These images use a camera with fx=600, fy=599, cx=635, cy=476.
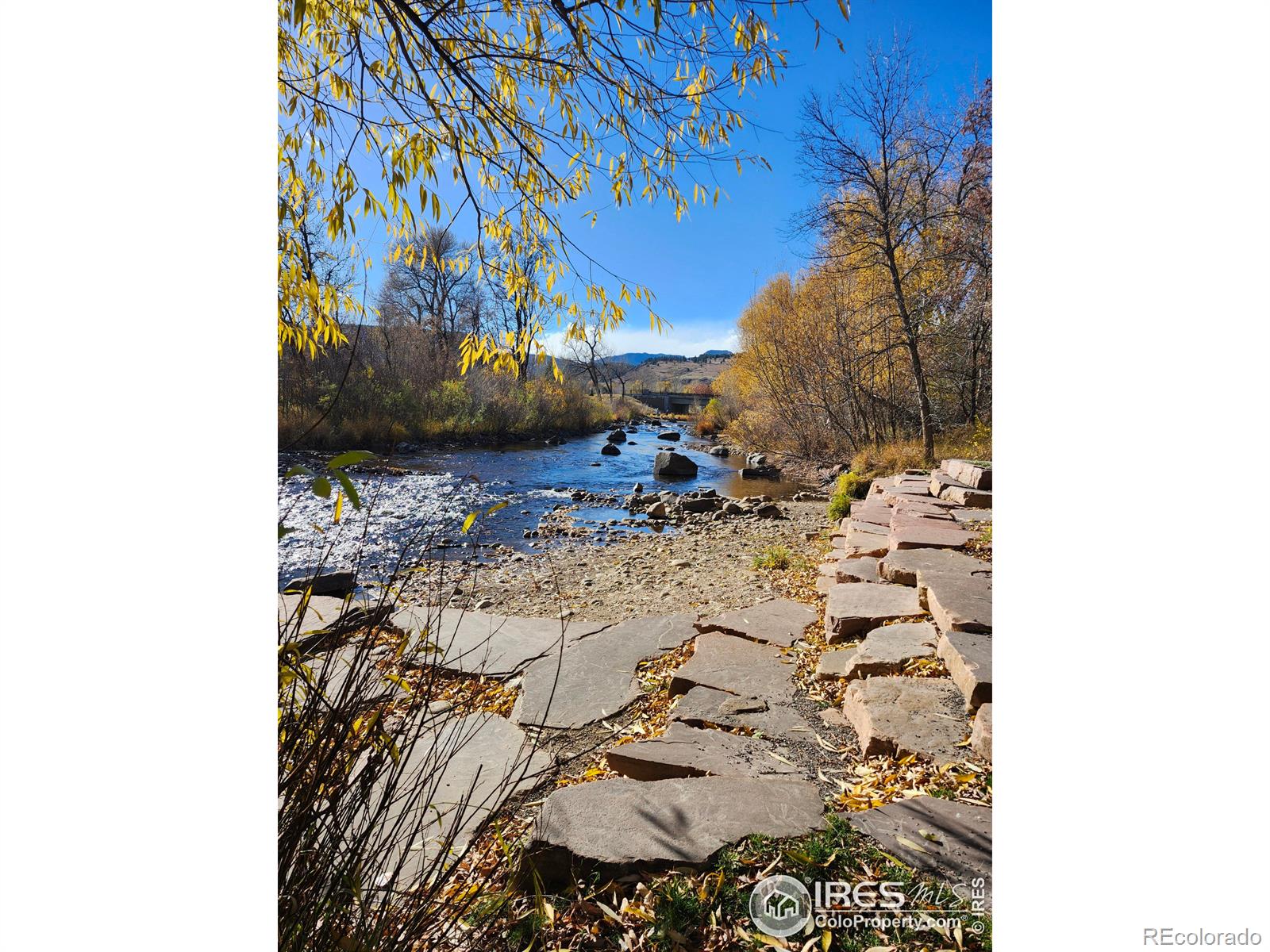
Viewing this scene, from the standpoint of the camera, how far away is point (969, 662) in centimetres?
157

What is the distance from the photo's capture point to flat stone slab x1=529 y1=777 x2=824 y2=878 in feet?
3.61

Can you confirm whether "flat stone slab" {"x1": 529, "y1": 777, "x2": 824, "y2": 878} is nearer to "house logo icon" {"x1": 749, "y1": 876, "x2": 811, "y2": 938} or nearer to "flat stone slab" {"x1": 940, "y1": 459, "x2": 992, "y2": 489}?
"house logo icon" {"x1": 749, "y1": 876, "x2": 811, "y2": 938}

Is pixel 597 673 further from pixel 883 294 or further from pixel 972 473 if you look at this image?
pixel 883 294

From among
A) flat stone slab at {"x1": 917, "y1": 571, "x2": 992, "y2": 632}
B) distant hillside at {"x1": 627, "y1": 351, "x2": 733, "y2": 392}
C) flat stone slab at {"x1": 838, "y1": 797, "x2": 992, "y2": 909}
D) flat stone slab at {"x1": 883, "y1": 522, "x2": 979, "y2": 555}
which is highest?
distant hillside at {"x1": 627, "y1": 351, "x2": 733, "y2": 392}

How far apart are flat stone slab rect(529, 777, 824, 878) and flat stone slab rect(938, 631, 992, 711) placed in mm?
504

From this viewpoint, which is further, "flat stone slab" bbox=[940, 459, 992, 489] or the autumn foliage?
the autumn foliage

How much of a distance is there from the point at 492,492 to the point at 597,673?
5.75 meters

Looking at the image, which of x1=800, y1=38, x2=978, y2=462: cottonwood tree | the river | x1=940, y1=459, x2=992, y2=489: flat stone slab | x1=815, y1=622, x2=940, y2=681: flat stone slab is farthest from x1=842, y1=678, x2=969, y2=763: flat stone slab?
x1=800, y1=38, x2=978, y2=462: cottonwood tree

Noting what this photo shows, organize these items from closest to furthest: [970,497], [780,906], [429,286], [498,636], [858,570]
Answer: [780,906] < [498,636] < [858,570] < [970,497] < [429,286]

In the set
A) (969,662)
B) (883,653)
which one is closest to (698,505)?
(883,653)
